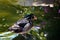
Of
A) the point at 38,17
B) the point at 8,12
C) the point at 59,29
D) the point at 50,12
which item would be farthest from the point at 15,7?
the point at 59,29

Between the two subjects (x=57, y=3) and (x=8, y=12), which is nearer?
(x=8, y=12)

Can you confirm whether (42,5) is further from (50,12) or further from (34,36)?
(34,36)

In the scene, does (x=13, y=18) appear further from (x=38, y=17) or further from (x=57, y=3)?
(x=57, y=3)

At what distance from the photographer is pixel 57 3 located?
4.68 feet

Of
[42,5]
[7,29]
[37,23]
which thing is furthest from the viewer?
[42,5]

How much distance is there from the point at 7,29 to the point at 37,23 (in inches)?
9.5

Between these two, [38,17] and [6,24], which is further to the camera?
[38,17]

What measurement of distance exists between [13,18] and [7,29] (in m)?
0.11

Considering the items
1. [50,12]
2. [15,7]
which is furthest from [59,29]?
[15,7]

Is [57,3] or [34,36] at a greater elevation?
[57,3]

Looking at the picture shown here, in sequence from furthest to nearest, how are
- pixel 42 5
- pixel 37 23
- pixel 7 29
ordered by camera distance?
pixel 42 5 → pixel 37 23 → pixel 7 29

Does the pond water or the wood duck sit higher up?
the wood duck

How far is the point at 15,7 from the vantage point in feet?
4.18

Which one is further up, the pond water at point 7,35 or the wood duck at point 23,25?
the wood duck at point 23,25
